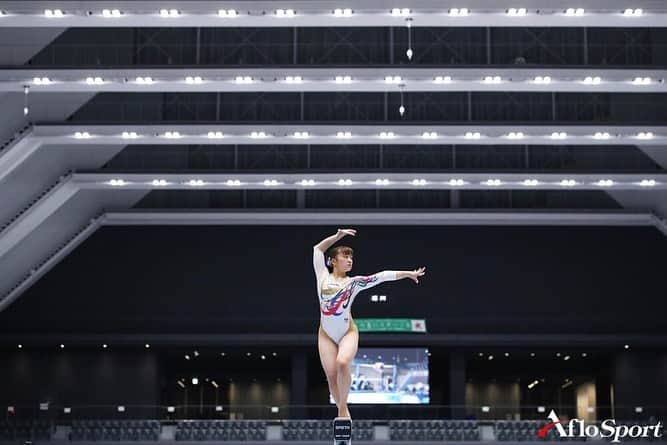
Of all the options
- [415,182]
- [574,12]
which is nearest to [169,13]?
[574,12]

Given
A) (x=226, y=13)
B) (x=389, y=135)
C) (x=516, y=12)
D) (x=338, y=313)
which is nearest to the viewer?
(x=338, y=313)

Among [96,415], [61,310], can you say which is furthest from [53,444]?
[61,310]

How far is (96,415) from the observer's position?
39.3 meters

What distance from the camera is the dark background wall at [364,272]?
43.5 meters

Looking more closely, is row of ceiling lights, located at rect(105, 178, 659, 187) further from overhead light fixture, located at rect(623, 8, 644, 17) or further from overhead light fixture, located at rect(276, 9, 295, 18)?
overhead light fixture, located at rect(276, 9, 295, 18)

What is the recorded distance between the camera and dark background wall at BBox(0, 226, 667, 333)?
4353 cm

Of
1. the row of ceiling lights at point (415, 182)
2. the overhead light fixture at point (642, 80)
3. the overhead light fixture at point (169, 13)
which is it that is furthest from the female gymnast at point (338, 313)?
the row of ceiling lights at point (415, 182)

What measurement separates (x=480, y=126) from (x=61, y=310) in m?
20.4

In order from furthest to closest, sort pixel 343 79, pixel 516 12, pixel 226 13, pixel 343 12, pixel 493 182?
1. pixel 493 182
2. pixel 343 79
3. pixel 226 13
4. pixel 343 12
5. pixel 516 12

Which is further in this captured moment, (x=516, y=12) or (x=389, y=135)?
(x=389, y=135)

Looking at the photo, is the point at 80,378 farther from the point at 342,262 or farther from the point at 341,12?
the point at 342,262

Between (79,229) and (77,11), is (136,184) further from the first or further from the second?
(77,11)

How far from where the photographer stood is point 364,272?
147 ft

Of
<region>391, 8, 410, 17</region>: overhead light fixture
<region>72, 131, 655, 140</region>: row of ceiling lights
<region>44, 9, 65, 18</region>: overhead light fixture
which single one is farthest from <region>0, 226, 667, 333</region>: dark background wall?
<region>44, 9, 65, 18</region>: overhead light fixture
